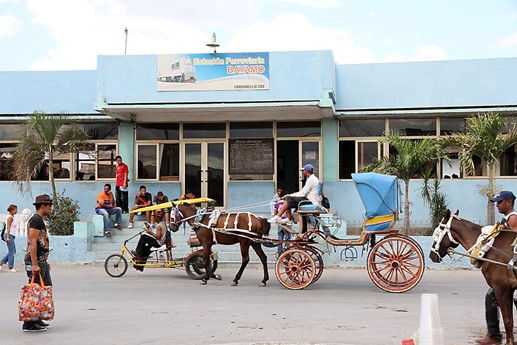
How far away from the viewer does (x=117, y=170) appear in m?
20.2

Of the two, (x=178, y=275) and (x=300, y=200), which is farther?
(x=178, y=275)

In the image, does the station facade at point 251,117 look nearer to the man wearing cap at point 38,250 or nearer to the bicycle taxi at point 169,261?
the bicycle taxi at point 169,261

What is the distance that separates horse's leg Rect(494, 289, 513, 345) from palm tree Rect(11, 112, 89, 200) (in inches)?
565

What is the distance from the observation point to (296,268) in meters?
13.2

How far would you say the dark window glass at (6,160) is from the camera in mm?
21781

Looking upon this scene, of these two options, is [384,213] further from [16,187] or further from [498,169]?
[16,187]

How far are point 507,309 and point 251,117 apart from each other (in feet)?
45.4

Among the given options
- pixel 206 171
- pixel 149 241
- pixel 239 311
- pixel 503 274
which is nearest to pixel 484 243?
pixel 503 274

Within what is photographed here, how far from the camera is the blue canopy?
13.0 metres

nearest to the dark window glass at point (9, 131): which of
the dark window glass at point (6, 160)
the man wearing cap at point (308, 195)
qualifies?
the dark window glass at point (6, 160)

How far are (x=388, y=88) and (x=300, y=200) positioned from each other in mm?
8131

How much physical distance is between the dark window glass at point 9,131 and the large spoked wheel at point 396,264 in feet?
44.9

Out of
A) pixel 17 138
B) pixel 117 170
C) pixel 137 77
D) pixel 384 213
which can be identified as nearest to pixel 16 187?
pixel 17 138

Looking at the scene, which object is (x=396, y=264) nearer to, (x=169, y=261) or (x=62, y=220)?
(x=169, y=261)
